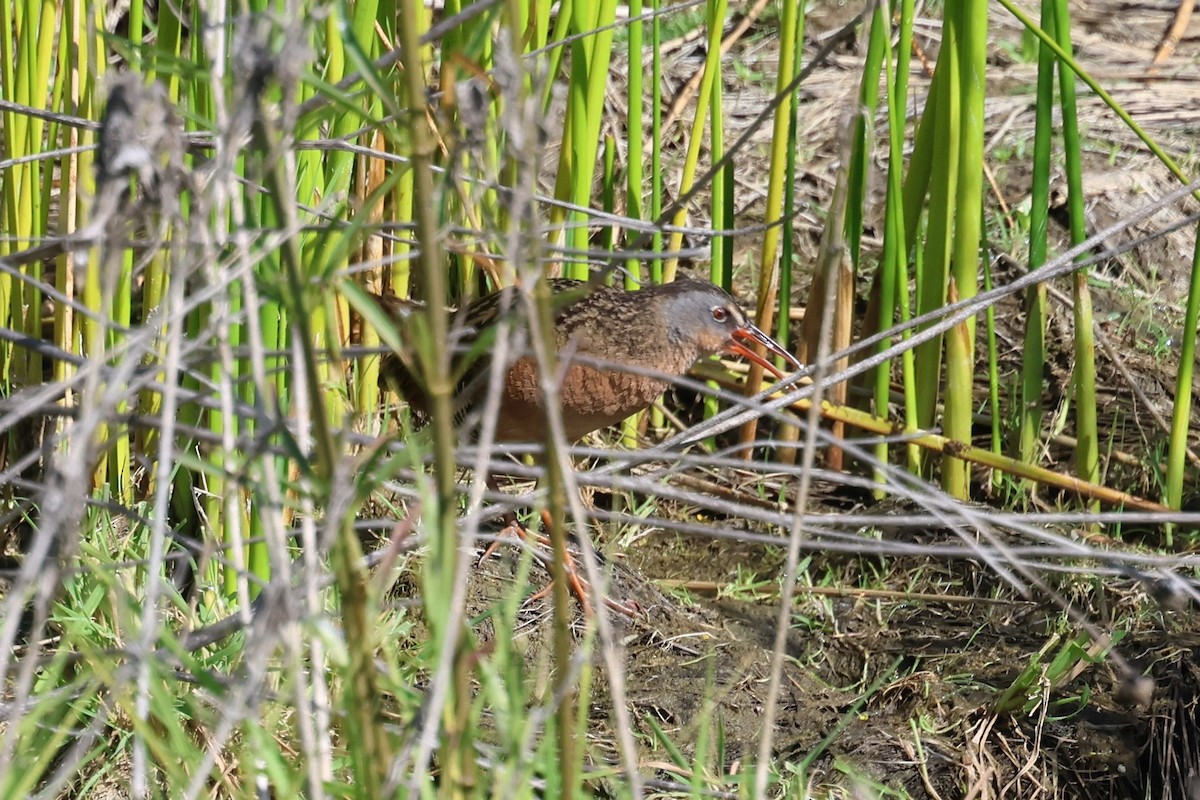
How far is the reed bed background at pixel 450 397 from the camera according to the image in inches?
52.3

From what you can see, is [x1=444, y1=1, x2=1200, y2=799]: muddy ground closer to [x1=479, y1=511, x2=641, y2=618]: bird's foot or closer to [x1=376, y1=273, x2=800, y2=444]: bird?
A: [x1=479, y1=511, x2=641, y2=618]: bird's foot

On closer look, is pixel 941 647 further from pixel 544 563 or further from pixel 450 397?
pixel 450 397

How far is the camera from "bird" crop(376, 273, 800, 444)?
361cm

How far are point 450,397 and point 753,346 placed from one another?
106 inches

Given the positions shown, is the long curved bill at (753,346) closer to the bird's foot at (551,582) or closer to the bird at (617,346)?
the bird at (617,346)

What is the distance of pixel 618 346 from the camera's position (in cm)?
382

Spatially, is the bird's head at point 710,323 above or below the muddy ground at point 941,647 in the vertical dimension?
above

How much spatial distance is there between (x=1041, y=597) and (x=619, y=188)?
6.24 ft

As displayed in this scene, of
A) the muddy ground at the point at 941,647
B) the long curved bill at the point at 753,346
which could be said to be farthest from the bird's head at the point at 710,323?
the muddy ground at the point at 941,647

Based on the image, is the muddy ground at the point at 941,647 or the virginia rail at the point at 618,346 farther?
the virginia rail at the point at 618,346

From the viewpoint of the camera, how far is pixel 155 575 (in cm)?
142

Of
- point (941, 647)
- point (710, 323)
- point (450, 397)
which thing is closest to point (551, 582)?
point (710, 323)

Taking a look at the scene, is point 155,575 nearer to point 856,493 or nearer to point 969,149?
point 969,149

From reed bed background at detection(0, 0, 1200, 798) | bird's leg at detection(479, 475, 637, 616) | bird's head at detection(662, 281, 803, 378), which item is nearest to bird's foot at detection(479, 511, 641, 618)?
bird's leg at detection(479, 475, 637, 616)
